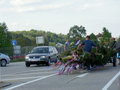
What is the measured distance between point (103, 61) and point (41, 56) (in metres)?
8.17

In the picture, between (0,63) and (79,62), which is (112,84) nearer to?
(79,62)

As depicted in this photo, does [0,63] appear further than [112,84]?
Yes

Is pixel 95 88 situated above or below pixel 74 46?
below

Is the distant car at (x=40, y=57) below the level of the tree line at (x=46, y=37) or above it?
below

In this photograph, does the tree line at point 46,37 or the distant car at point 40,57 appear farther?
the tree line at point 46,37

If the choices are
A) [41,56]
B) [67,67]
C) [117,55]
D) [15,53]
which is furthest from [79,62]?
[15,53]

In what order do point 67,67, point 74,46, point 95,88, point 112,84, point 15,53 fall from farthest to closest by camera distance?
point 15,53 → point 74,46 → point 67,67 → point 112,84 → point 95,88

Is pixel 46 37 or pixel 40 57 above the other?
pixel 46 37

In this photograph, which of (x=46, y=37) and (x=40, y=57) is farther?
(x=46, y=37)

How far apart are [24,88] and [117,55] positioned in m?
12.7

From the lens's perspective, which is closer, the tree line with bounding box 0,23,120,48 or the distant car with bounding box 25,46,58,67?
the distant car with bounding box 25,46,58,67

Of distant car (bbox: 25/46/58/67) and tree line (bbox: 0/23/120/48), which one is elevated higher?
tree line (bbox: 0/23/120/48)

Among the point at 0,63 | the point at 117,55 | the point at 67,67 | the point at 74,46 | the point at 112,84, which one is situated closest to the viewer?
the point at 112,84

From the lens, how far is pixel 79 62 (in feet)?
66.6
